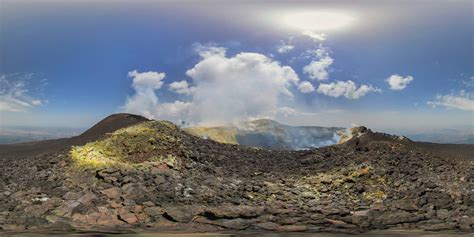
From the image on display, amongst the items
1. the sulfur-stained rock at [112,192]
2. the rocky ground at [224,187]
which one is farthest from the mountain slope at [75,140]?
the sulfur-stained rock at [112,192]

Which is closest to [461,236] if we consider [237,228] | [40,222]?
[237,228]

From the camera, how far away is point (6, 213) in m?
11.0

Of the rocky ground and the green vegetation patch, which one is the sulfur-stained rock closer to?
the rocky ground

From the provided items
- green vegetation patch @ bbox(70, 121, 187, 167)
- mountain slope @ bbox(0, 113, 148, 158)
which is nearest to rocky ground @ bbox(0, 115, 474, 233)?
green vegetation patch @ bbox(70, 121, 187, 167)

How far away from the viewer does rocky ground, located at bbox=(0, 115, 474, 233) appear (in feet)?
34.0

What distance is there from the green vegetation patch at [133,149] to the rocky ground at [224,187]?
0.03m

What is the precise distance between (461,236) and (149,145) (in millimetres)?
9267

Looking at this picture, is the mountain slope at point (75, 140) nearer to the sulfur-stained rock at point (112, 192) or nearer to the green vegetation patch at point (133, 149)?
the green vegetation patch at point (133, 149)

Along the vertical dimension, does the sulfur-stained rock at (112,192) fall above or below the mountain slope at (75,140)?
below

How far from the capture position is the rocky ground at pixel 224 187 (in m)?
10.4

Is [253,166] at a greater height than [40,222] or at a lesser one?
greater

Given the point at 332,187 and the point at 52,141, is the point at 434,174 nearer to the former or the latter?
the point at 332,187

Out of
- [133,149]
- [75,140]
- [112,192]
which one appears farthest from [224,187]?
[75,140]

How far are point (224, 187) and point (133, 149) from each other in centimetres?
327
